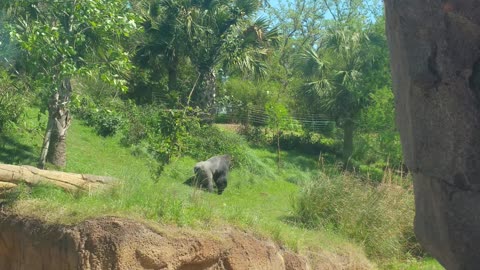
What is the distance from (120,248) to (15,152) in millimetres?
10552

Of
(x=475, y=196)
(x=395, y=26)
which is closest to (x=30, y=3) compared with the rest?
(x=395, y=26)

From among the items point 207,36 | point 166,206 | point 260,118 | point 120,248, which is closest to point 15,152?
point 166,206

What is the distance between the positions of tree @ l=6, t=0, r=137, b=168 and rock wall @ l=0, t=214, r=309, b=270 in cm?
378

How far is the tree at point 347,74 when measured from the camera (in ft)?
106

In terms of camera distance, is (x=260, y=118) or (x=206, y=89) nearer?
(x=206, y=89)

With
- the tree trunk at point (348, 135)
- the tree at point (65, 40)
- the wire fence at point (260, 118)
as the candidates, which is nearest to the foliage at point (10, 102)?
the tree at point (65, 40)

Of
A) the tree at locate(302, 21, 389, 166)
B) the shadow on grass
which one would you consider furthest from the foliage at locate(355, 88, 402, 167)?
the shadow on grass

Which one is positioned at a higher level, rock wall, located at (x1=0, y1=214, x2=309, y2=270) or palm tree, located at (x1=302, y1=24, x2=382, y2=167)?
palm tree, located at (x1=302, y1=24, x2=382, y2=167)

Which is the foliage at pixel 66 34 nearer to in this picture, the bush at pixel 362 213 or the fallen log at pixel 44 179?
the fallen log at pixel 44 179

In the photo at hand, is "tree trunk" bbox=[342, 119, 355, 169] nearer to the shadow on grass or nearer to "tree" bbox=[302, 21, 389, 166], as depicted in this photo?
"tree" bbox=[302, 21, 389, 166]

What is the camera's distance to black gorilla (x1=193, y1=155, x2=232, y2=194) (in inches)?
754

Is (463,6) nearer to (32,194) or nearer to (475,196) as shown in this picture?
(475,196)

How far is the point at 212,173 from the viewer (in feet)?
64.4

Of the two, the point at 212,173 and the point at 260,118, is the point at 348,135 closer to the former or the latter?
the point at 260,118
